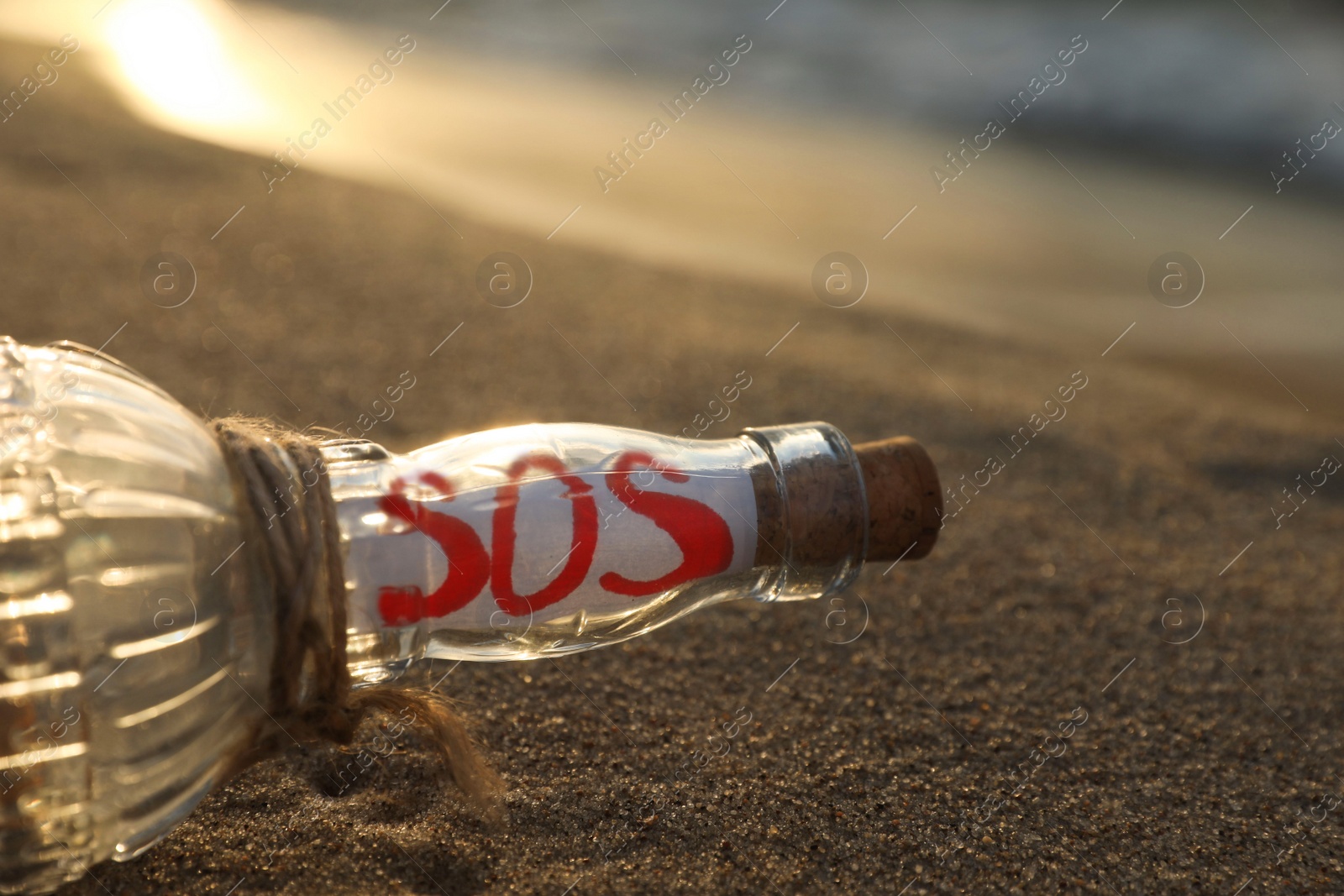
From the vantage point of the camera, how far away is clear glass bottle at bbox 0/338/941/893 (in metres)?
1.01

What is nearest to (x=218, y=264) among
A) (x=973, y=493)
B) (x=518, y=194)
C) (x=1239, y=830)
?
(x=518, y=194)

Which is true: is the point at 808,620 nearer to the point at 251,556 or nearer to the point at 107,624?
the point at 251,556

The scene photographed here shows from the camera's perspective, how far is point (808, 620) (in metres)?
1.93

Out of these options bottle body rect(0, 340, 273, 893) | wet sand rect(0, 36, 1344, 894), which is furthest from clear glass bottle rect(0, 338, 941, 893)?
wet sand rect(0, 36, 1344, 894)

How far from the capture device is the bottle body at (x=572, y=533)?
1.18 metres

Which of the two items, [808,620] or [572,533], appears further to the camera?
[808,620]

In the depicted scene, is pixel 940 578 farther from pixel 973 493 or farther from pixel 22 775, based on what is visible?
pixel 22 775

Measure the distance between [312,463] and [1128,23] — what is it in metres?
9.26

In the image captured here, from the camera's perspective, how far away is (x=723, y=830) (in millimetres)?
1387

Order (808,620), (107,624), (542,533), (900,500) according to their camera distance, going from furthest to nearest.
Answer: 1. (808,620)
2. (900,500)
3. (542,533)
4. (107,624)

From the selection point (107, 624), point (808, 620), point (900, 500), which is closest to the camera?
point (107, 624)

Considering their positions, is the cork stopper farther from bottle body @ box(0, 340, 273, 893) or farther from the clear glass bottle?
bottle body @ box(0, 340, 273, 893)

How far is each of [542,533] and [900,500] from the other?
1.54 ft

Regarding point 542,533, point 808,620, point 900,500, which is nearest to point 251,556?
point 542,533
